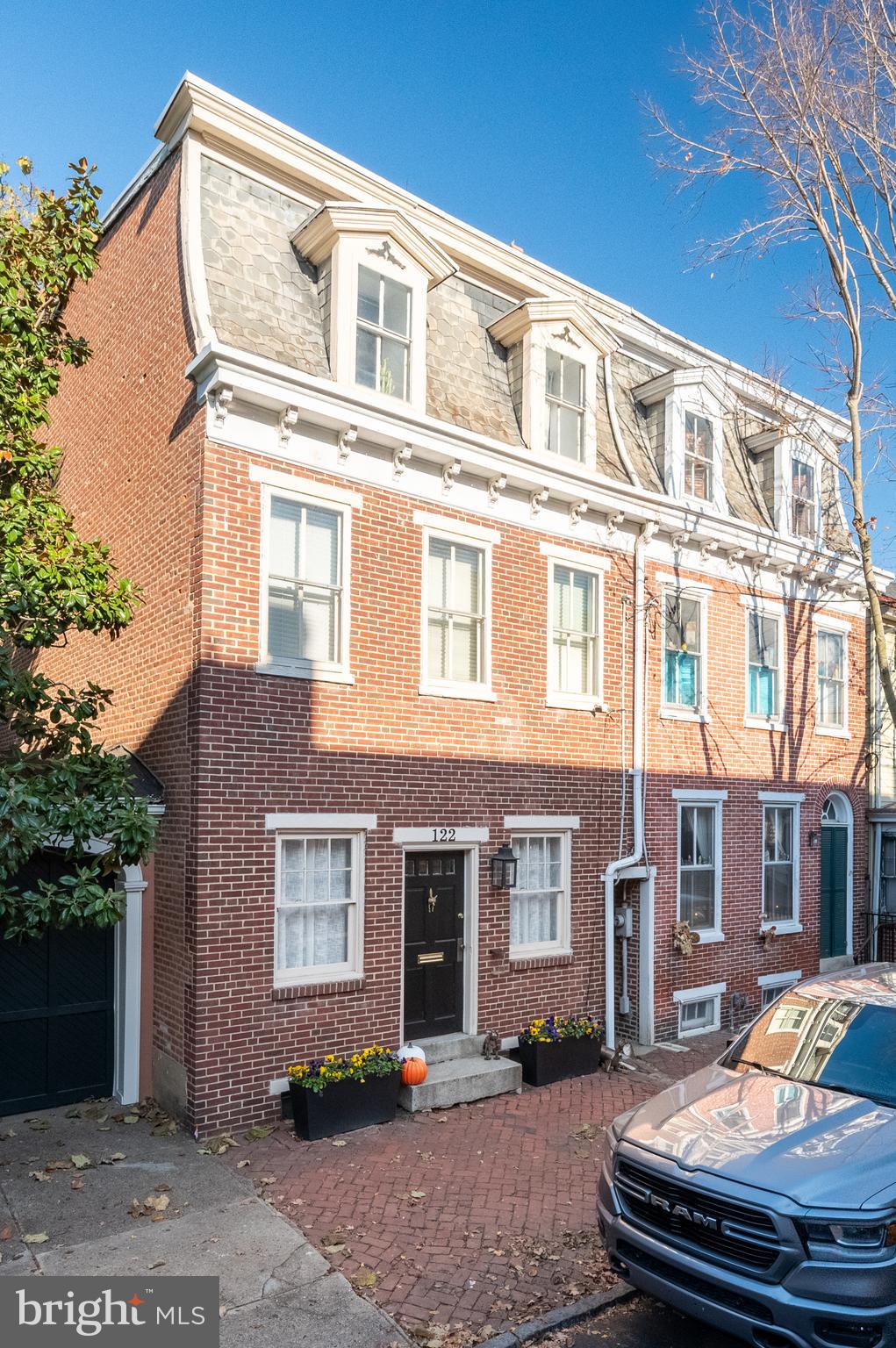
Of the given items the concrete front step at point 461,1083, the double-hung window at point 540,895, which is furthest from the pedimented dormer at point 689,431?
the concrete front step at point 461,1083

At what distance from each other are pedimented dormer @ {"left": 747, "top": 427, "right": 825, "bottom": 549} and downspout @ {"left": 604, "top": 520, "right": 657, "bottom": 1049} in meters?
3.53

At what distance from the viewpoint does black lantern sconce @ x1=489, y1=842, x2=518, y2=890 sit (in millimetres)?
10664

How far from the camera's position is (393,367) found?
34.5 feet

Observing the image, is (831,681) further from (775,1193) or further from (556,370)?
(775,1193)

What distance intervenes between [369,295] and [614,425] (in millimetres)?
4316

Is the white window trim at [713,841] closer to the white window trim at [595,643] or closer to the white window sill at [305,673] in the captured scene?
the white window trim at [595,643]

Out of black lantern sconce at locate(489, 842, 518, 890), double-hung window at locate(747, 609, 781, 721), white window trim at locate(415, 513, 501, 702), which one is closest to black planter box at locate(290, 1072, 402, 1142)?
black lantern sconce at locate(489, 842, 518, 890)

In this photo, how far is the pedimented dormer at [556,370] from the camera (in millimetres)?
Result: 11805

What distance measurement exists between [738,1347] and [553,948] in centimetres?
607

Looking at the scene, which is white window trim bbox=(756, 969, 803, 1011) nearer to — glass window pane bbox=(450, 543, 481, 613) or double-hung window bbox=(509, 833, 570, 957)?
double-hung window bbox=(509, 833, 570, 957)

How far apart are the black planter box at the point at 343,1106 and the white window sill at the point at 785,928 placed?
25.2ft

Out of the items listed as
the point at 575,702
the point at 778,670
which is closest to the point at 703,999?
the point at 575,702

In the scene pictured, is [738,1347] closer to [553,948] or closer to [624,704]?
[553,948]

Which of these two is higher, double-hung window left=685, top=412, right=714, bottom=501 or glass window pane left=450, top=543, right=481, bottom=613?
double-hung window left=685, top=412, right=714, bottom=501
